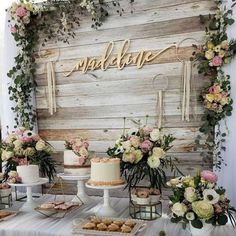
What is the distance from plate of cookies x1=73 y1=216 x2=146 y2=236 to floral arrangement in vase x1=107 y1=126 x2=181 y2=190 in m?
0.36

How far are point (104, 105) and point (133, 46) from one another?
55cm

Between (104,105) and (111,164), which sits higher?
(104,105)

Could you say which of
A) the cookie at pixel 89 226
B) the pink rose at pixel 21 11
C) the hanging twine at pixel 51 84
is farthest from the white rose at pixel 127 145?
the pink rose at pixel 21 11

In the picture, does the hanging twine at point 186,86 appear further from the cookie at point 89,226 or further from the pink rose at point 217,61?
the cookie at point 89,226

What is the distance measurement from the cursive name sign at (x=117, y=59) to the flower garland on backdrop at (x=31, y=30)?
0.25 meters

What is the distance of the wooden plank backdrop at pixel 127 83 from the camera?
2.47 meters

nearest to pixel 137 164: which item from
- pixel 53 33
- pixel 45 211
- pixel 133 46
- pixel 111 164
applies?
pixel 111 164

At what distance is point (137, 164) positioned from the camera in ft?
6.59

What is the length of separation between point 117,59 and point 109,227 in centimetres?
145

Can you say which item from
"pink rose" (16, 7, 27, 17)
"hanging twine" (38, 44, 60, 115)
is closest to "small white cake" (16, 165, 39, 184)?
"hanging twine" (38, 44, 60, 115)

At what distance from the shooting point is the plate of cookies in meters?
1.61

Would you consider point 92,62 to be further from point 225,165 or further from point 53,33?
point 225,165

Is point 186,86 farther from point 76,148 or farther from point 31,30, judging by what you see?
point 31,30

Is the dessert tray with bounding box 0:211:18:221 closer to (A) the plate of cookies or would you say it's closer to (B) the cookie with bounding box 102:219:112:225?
(A) the plate of cookies
